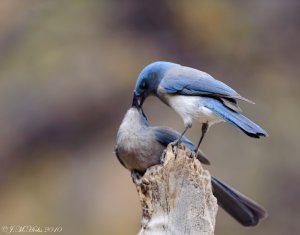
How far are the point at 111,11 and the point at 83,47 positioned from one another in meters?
1.06

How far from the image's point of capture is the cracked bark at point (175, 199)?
14.3 ft

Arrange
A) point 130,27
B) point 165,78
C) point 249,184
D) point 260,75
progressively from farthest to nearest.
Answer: point 130,27, point 260,75, point 249,184, point 165,78

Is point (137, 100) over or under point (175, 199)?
over

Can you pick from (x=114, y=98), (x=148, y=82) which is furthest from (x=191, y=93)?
(x=114, y=98)

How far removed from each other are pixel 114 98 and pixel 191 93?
5.39m

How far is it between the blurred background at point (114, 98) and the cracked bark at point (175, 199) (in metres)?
4.52

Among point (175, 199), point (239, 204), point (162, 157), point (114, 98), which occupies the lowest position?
point (114, 98)

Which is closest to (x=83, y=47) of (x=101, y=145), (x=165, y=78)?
(x=101, y=145)

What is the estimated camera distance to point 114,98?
10.5m

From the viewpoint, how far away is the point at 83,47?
10906 millimetres

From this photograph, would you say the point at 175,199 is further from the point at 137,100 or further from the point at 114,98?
the point at 114,98

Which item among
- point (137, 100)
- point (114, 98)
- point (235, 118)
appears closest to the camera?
point (235, 118)

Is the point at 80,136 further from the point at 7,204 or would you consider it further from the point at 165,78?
A: the point at 165,78

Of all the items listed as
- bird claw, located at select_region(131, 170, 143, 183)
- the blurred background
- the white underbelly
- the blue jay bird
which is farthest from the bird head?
the blurred background
